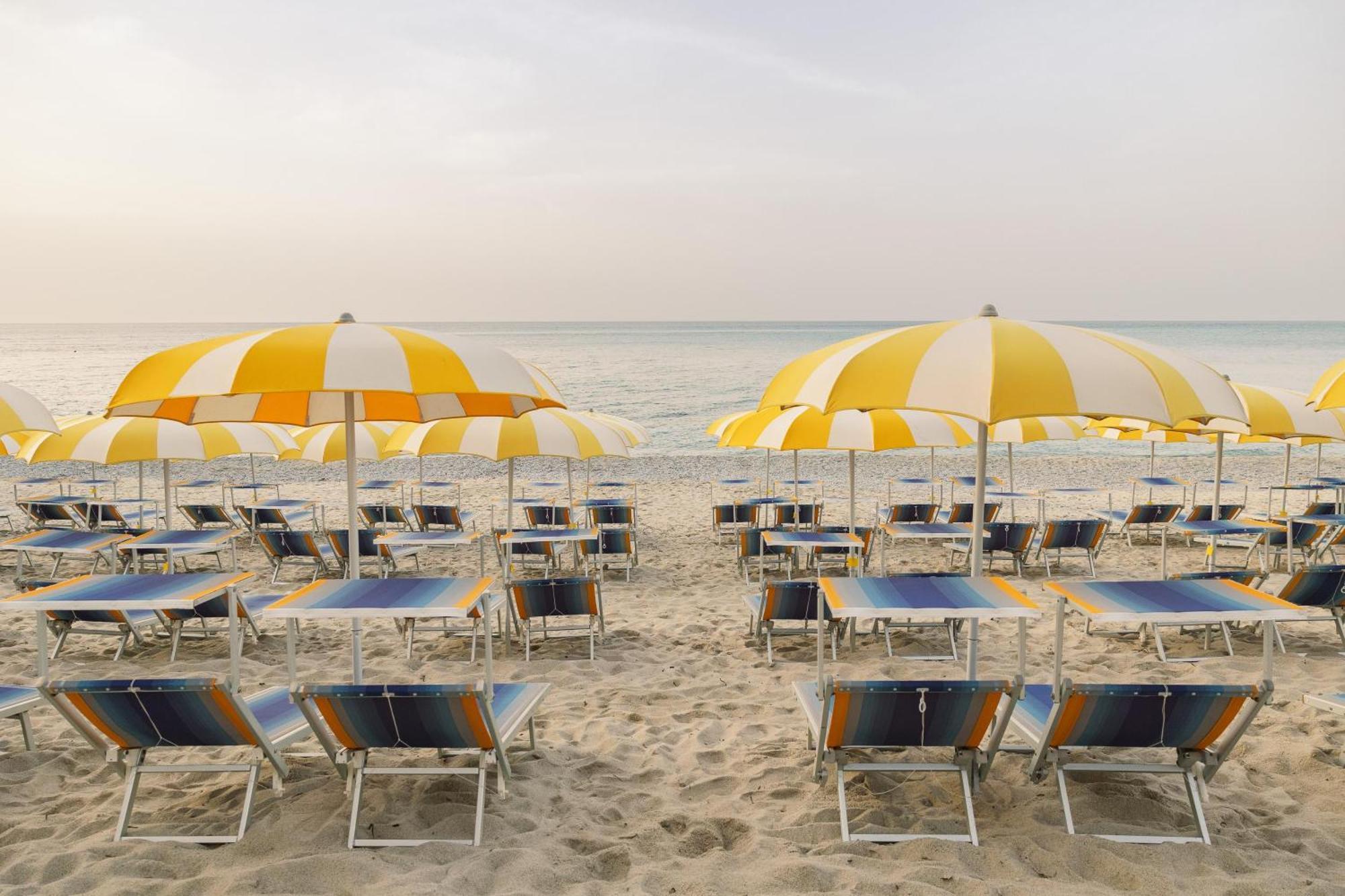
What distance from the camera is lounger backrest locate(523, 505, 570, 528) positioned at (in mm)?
10664

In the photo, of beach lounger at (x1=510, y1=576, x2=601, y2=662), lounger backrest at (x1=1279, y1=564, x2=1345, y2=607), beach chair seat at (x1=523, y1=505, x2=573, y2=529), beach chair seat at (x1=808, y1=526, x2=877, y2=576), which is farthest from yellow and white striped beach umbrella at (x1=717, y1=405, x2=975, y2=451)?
beach chair seat at (x1=523, y1=505, x2=573, y2=529)

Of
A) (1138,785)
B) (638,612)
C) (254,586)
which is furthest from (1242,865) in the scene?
(254,586)

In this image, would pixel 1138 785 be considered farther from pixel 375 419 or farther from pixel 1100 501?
pixel 1100 501

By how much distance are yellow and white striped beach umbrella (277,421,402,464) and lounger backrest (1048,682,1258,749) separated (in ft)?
27.7

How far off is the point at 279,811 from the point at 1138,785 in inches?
151

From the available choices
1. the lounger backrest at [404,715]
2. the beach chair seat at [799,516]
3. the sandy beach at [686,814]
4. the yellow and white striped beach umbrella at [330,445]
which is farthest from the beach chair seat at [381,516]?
the lounger backrest at [404,715]

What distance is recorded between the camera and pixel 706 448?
28453 mm

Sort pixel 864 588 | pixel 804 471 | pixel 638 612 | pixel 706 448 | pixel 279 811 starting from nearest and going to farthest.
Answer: pixel 279 811 < pixel 864 588 < pixel 638 612 < pixel 804 471 < pixel 706 448

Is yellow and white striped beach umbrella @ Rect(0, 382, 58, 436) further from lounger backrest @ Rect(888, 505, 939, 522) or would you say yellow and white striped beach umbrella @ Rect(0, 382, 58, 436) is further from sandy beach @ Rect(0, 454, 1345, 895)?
lounger backrest @ Rect(888, 505, 939, 522)

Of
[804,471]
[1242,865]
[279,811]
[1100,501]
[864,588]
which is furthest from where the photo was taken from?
[804,471]

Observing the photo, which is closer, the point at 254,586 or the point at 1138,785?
the point at 1138,785

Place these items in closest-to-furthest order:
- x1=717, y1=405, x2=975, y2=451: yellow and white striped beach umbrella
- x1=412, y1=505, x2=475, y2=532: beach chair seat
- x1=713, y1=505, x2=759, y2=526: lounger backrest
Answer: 1. x1=717, y1=405, x2=975, y2=451: yellow and white striped beach umbrella
2. x1=412, y1=505, x2=475, y2=532: beach chair seat
3. x1=713, y1=505, x2=759, y2=526: lounger backrest

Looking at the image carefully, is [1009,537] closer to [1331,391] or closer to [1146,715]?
[1331,391]

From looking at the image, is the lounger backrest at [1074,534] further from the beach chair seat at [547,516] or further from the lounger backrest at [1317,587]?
the beach chair seat at [547,516]
